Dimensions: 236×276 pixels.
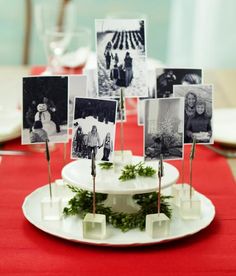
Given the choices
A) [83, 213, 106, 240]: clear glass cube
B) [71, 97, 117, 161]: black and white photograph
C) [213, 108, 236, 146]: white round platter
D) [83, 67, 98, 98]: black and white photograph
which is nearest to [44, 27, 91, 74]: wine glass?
[213, 108, 236, 146]: white round platter

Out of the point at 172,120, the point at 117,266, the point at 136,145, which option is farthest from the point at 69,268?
the point at 136,145

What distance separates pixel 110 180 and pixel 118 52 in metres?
0.24

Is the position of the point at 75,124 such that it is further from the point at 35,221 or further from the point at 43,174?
the point at 43,174

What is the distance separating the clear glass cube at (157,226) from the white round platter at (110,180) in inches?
1.9

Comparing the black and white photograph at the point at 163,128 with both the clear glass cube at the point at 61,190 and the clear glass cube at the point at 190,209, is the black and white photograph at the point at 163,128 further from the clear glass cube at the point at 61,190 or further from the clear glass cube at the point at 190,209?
the clear glass cube at the point at 61,190

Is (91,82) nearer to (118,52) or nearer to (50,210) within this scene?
(118,52)

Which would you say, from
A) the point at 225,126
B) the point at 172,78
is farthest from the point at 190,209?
the point at 225,126

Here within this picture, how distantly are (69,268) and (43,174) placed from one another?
1.61 ft

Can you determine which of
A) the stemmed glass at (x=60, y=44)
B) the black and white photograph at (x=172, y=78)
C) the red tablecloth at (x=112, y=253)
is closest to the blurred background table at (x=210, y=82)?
the stemmed glass at (x=60, y=44)

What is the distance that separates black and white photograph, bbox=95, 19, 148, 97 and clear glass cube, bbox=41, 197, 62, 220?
0.72 ft

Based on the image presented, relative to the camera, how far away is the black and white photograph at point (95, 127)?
1.04m

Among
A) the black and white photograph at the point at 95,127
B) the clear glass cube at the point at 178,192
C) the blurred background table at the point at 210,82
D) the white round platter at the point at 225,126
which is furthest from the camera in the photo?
the blurred background table at the point at 210,82

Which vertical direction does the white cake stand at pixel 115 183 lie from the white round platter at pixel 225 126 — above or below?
below

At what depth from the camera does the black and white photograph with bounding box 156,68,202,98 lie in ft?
4.06
